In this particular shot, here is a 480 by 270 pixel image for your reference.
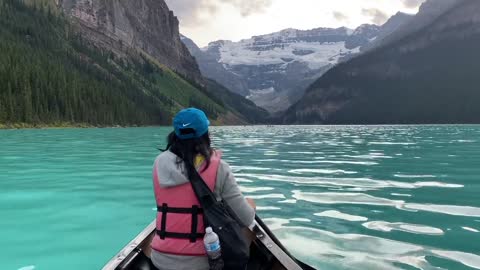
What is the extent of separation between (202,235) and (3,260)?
773 centimetres

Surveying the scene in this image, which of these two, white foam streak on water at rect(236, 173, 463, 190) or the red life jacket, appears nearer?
the red life jacket

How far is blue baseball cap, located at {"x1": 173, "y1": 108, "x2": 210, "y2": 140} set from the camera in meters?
6.95

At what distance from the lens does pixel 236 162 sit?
1396 inches

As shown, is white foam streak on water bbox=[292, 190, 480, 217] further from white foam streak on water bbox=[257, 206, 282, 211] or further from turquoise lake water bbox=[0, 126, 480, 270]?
white foam streak on water bbox=[257, 206, 282, 211]

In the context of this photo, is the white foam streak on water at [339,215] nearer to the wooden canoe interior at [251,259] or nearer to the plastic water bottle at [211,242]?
the wooden canoe interior at [251,259]

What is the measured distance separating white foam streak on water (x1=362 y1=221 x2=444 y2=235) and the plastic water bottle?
9.22 m

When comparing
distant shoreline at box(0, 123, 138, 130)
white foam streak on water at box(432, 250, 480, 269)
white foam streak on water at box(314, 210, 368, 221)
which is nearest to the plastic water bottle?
white foam streak on water at box(432, 250, 480, 269)

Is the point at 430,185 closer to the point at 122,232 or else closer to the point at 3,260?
the point at 122,232

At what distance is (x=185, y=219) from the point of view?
693 centimetres

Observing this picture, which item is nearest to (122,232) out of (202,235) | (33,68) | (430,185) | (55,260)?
(55,260)

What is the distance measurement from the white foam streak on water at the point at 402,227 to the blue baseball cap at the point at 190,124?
9.47 m

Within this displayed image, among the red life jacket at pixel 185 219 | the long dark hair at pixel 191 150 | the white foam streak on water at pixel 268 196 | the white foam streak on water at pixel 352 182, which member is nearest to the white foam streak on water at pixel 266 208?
the white foam streak on water at pixel 268 196

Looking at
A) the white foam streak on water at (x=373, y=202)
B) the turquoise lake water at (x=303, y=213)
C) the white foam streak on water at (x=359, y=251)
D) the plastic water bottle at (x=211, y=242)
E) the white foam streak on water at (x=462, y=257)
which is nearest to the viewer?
the plastic water bottle at (x=211, y=242)

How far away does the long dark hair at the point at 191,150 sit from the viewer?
22.5ft
